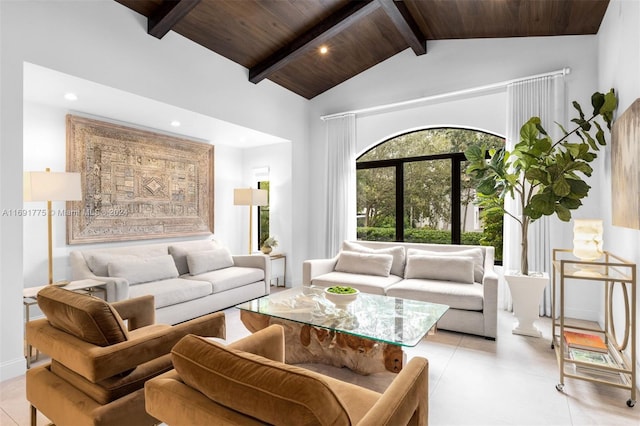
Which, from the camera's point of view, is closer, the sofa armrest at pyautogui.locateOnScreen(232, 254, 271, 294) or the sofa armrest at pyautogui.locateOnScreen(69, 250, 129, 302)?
the sofa armrest at pyautogui.locateOnScreen(69, 250, 129, 302)

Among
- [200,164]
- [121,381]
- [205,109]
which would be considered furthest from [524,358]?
[200,164]

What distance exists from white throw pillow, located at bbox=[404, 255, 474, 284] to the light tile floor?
2.49 feet

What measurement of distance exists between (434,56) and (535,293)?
3.25 m

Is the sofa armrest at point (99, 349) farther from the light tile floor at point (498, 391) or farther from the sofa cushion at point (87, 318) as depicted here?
the light tile floor at point (498, 391)

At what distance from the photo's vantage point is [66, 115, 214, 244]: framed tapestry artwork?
391 centimetres

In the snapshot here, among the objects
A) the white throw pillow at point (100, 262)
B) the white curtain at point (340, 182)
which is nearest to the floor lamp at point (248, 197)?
the white curtain at point (340, 182)

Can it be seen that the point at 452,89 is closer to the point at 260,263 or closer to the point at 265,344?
the point at 260,263

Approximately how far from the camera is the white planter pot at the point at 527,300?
3.32 m

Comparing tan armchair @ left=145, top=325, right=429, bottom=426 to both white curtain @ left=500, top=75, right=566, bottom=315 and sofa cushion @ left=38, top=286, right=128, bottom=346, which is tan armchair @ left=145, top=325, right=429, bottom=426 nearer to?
sofa cushion @ left=38, top=286, right=128, bottom=346

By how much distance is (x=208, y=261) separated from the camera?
442cm

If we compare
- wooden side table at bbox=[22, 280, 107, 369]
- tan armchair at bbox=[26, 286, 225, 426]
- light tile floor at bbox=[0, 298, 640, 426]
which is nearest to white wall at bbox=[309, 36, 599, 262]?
light tile floor at bbox=[0, 298, 640, 426]

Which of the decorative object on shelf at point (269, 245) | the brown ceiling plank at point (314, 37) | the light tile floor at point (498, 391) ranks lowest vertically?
the light tile floor at point (498, 391)

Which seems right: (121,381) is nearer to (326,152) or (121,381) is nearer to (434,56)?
(326,152)

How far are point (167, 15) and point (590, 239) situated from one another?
4.20 m
